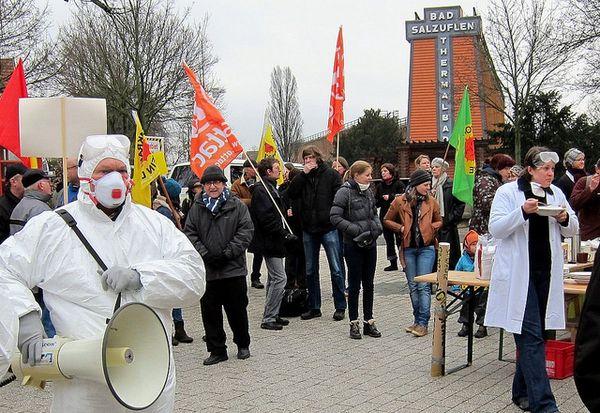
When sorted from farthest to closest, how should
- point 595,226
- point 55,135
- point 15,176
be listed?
point 595,226 → point 15,176 → point 55,135

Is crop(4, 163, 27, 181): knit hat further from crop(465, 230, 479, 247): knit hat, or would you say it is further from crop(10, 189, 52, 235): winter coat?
crop(465, 230, 479, 247): knit hat

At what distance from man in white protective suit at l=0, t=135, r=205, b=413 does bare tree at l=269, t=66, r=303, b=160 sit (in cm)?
5378

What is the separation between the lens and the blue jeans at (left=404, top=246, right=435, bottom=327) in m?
8.57

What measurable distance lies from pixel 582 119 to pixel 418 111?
16582mm

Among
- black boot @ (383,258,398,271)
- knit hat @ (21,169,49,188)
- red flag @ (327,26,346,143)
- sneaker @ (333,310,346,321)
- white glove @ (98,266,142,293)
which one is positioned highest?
red flag @ (327,26,346,143)

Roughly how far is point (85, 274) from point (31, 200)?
3945 millimetres

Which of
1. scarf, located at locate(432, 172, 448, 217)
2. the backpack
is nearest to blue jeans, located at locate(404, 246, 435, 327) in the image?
the backpack

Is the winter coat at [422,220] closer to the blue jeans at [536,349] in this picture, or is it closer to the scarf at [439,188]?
the scarf at [439,188]

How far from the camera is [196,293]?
11.5 feet

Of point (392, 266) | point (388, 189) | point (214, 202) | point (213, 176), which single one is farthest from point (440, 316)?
point (392, 266)

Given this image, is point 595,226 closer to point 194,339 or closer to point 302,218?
point 302,218

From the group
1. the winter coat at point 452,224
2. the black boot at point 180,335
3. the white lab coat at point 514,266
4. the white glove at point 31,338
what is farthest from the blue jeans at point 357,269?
the white glove at point 31,338

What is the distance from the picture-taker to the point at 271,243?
891cm

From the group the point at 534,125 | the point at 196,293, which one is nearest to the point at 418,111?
the point at 534,125
